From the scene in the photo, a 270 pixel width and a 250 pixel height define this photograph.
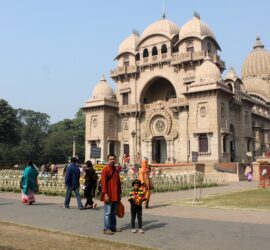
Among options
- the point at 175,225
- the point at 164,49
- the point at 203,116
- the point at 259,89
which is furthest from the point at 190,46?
the point at 175,225

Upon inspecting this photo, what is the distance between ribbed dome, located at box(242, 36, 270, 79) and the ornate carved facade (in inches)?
961

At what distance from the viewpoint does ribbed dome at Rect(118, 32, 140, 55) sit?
50.7m

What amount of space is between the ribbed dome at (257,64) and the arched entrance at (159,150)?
36973mm

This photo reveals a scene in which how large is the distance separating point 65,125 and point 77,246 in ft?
275

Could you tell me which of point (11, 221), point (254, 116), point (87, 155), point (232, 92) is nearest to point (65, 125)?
point (87, 155)

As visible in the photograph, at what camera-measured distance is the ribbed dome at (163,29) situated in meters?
47.8

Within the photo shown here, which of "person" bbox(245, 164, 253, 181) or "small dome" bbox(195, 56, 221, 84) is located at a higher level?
"small dome" bbox(195, 56, 221, 84)

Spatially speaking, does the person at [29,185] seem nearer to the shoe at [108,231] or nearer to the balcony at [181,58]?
the shoe at [108,231]

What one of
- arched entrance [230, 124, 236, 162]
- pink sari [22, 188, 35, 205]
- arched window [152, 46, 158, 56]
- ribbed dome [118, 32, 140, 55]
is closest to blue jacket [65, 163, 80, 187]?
pink sari [22, 188, 35, 205]

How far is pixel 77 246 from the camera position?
279 inches

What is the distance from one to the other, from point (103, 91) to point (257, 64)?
1622 inches

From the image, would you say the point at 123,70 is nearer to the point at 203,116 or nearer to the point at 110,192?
the point at 203,116

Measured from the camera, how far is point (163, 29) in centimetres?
4825

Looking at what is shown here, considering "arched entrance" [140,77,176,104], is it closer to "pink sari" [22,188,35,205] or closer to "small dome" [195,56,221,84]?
"small dome" [195,56,221,84]
